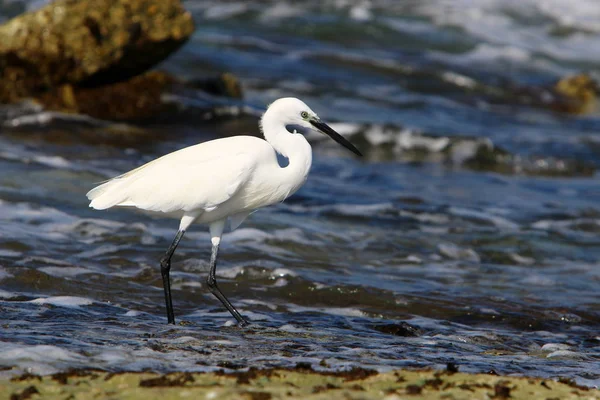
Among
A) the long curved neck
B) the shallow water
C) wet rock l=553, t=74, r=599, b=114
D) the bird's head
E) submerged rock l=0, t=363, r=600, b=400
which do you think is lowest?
the shallow water

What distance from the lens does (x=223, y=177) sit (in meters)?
5.22

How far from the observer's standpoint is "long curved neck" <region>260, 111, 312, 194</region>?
5358 millimetres

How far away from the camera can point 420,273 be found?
7242 millimetres

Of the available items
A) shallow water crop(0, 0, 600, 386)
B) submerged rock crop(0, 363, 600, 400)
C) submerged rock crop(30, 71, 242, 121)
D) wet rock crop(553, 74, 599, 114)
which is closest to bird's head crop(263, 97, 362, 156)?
shallow water crop(0, 0, 600, 386)

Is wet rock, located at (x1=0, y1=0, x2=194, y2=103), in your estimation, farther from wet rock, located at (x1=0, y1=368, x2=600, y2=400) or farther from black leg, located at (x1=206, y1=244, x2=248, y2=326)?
wet rock, located at (x1=0, y1=368, x2=600, y2=400)

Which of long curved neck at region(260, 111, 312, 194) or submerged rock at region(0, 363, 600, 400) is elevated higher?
long curved neck at region(260, 111, 312, 194)

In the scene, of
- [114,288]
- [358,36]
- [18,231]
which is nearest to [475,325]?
[114,288]

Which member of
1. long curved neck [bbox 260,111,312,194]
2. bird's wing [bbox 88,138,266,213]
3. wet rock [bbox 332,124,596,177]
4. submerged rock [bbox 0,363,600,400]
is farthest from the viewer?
wet rock [bbox 332,124,596,177]

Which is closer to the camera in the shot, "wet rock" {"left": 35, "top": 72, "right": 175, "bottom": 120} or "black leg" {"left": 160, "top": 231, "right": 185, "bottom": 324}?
"black leg" {"left": 160, "top": 231, "right": 185, "bottom": 324}

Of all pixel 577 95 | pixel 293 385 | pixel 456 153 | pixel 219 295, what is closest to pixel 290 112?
pixel 219 295

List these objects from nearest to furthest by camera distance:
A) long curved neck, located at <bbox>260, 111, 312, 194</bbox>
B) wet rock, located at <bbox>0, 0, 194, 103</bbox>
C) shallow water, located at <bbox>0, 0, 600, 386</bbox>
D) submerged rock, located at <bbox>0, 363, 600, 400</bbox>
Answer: submerged rock, located at <bbox>0, 363, 600, 400</bbox> → shallow water, located at <bbox>0, 0, 600, 386</bbox> → long curved neck, located at <bbox>260, 111, 312, 194</bbox> → wet rock, located at <bbox>0, 0, 194, 103</bbox>

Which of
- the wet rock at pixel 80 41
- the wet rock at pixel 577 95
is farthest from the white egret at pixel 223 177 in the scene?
the wet rock at pixel 577 95

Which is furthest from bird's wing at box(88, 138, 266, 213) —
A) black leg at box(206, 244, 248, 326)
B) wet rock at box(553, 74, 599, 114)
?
wet rock at box(553, 74, 599, 114)

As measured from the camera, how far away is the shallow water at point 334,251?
15.7 feet
